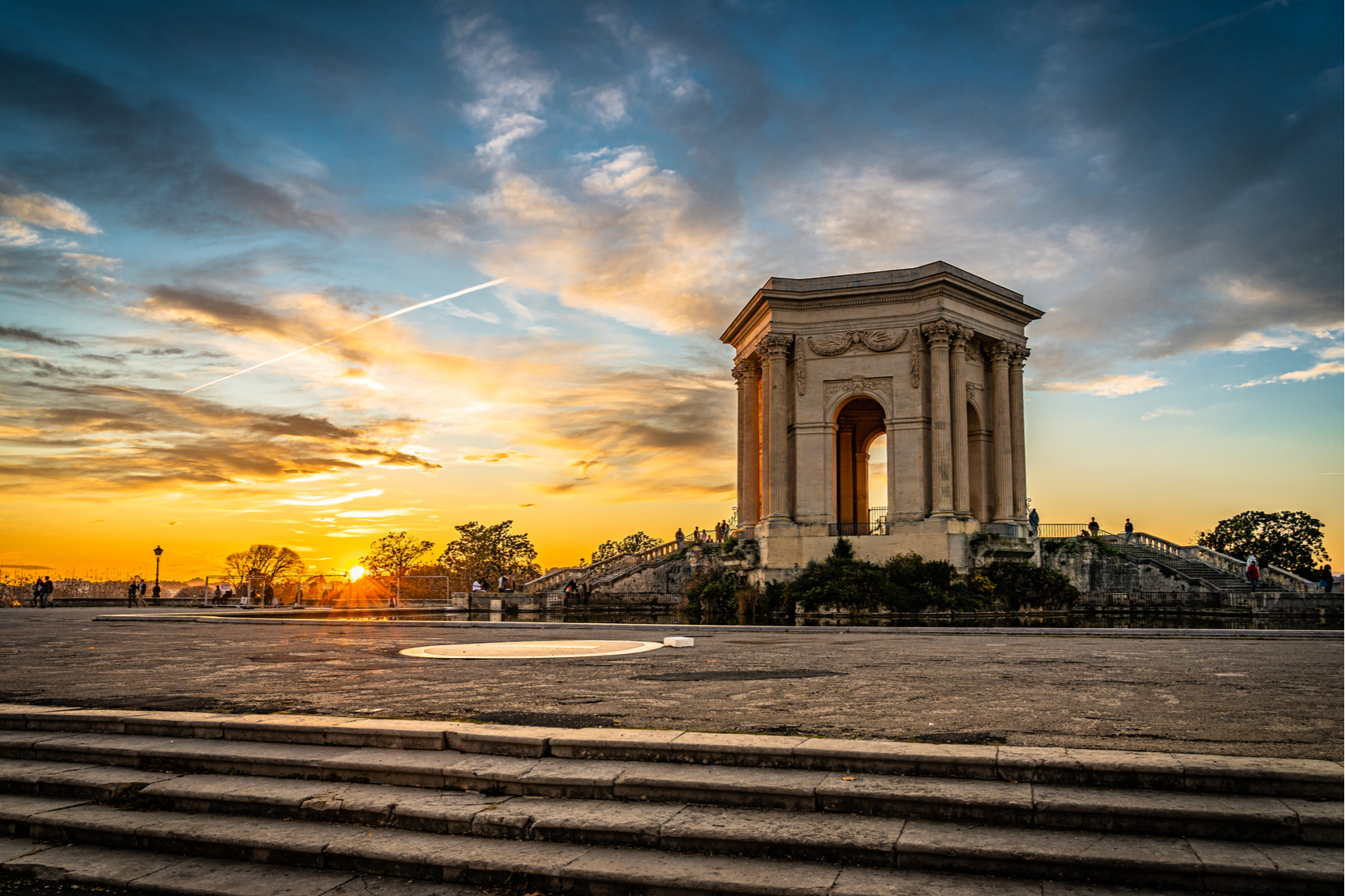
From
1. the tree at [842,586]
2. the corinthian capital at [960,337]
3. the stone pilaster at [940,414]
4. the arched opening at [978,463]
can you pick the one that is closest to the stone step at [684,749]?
the tree at [842,586]

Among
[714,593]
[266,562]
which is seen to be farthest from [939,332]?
[266,562]

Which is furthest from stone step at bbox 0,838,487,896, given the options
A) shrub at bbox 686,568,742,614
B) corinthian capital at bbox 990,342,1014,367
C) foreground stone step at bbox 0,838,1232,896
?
corinthian capital at bbox 990,342,1014,367

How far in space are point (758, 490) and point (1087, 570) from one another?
18795 millimetres

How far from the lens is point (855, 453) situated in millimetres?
57469

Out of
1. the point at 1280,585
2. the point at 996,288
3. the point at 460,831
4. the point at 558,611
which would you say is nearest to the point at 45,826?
the point at 460,831

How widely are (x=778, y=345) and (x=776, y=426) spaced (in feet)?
14.1

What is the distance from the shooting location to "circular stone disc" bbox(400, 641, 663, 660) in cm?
1478

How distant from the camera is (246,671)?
1228cm

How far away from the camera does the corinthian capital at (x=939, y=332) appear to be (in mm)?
44406

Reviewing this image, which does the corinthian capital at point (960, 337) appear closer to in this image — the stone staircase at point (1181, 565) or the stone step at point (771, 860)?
the stone staircase at point (1181, 565)

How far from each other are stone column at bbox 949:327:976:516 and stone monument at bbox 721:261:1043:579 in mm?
60

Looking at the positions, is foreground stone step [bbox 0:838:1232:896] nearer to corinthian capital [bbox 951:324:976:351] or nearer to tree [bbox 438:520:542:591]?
corinthian capital [bbox 951:324:976:351]

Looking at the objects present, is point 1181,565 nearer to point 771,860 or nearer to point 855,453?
point 855,453

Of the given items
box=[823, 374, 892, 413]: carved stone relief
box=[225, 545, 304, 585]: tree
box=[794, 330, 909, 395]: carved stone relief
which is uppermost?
box=[794, 330, 909, 395]: carved stone relief
